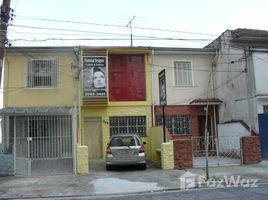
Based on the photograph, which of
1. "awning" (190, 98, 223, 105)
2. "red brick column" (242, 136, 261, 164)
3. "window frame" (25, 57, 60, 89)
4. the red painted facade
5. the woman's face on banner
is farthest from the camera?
"awning" (190, 98, 223, 105)

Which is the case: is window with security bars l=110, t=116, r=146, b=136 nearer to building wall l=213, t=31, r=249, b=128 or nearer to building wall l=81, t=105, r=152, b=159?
building wall l=81, t=105, r=152, b=159

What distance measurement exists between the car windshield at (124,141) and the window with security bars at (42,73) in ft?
19.3

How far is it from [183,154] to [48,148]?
573cm

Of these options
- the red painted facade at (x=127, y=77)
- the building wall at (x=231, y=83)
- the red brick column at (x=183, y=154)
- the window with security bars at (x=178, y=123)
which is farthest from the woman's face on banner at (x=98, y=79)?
the building wall at (x=231, y=83)

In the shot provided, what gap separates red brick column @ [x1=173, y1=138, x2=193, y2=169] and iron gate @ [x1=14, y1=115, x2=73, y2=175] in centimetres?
445

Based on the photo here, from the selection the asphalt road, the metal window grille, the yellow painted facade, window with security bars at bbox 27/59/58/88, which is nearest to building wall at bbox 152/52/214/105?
the yellow painted facade

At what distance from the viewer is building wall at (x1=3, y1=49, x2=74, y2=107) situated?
21938 mm

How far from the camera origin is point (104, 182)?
15.1 metres

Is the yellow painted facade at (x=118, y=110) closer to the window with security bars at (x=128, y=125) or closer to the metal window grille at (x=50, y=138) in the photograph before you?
the window with security bars at (x=128, y=125)

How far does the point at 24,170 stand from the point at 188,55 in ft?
36.8

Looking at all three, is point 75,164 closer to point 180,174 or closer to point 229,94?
point 180,174

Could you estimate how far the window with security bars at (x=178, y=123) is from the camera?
23.3 m

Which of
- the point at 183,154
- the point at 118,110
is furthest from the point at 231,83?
the point at 183,154

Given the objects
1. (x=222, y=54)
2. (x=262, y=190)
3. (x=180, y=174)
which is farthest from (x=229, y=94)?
(x=262, y=190)
